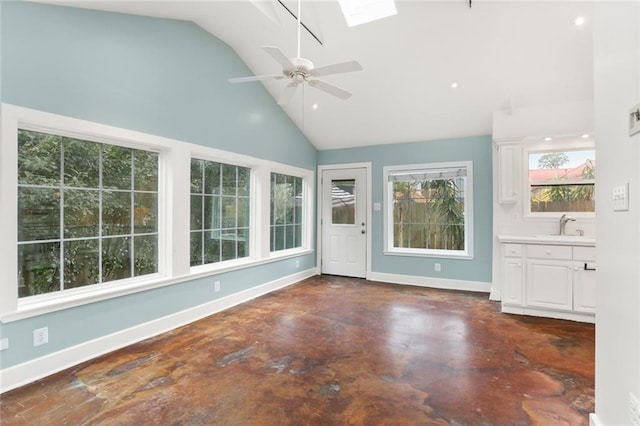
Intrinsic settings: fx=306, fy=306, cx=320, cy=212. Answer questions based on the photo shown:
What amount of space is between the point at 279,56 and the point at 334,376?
2.37m

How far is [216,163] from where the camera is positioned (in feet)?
12.7

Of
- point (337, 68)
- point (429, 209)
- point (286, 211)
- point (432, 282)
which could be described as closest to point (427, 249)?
point (432, 282)

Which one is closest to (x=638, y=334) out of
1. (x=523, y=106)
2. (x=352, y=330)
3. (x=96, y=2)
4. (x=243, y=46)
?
(x=352, y=330)

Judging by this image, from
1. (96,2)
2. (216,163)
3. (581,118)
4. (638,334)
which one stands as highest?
(96,2)

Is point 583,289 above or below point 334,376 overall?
above

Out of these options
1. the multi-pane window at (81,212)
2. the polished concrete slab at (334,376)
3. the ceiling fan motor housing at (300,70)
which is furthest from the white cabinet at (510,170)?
the multi-pane window at (81,212)

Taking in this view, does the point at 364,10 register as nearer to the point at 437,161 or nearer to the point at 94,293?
the point at 437,161

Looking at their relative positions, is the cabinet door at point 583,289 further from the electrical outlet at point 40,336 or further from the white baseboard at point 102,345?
the electrical outlet at point 40,336

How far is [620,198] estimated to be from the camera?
140 centimetres

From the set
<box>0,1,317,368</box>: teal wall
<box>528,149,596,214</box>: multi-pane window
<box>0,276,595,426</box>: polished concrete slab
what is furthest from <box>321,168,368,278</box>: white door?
<box>528,149,596,214</box>: multi-pane window

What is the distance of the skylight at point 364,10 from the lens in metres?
3.17

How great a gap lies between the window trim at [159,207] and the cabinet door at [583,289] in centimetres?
377

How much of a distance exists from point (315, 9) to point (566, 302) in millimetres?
4243

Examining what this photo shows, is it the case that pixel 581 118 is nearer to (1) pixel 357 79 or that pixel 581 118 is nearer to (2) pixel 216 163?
(1) pixel 357 79
